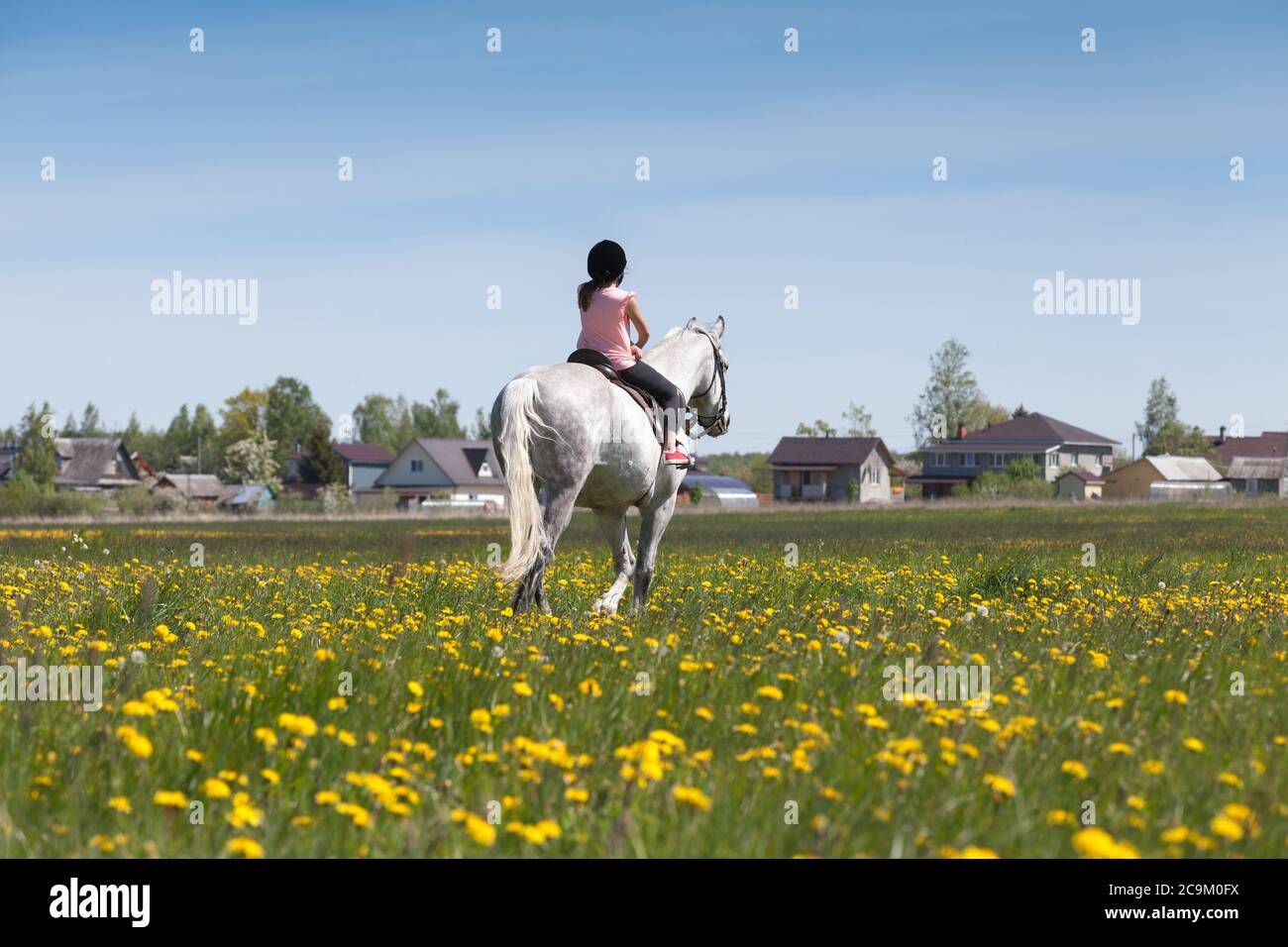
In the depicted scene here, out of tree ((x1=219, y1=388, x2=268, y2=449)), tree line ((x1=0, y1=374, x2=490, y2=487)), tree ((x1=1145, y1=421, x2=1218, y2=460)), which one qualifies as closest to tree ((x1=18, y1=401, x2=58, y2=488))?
tree line ((x1=0, y1=374, x2=490, y2=487))

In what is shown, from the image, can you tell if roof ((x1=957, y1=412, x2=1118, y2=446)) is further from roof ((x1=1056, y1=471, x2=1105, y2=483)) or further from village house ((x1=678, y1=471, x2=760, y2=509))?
village house ((x1=678, y1=471, x2=760, y2=509))

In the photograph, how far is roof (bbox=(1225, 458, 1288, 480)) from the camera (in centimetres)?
15662

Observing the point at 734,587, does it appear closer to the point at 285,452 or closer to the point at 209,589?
the point at 209,589

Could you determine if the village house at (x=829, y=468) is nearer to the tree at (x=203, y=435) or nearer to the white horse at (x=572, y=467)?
the tree at (x=203, y=435)

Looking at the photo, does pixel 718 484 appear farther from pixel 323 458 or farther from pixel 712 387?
pixel 712 387

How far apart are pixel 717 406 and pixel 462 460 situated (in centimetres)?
12158

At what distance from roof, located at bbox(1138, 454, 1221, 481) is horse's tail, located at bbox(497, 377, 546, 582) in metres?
142

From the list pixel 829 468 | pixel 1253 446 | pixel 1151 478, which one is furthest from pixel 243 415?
pixel 1253 446

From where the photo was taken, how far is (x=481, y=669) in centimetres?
577

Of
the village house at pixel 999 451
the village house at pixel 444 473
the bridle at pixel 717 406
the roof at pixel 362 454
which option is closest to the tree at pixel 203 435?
the roof at pixel 362 454
